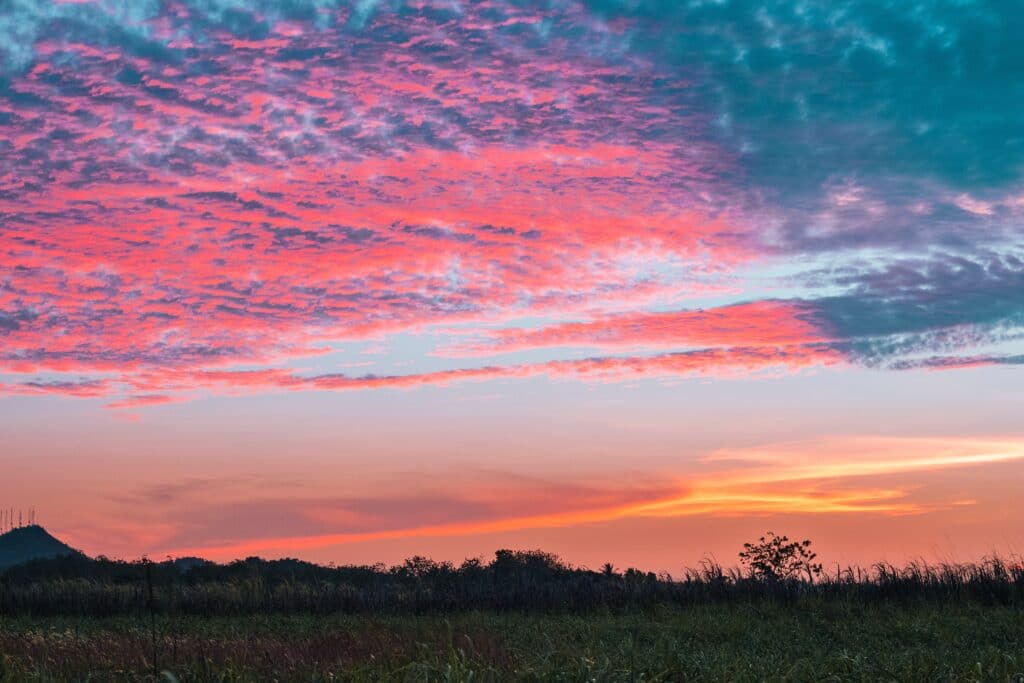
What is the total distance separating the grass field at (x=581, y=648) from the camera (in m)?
11.6

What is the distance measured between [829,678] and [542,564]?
1291 inches

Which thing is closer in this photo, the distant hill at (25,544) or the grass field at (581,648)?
the grass field at (581,648)

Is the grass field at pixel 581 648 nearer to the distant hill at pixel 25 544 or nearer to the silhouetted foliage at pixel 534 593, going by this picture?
the silhouetted foliage at pixel 534 593

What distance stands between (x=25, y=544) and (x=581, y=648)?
96051mm

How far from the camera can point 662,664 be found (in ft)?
40.7

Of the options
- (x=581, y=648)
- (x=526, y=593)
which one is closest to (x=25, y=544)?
(x=526, y=593)

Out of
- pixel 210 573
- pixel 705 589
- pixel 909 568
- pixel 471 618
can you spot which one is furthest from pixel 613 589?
pixel 210 573

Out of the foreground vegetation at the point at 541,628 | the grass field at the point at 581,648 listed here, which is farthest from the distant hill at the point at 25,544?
the grass field at the point at 581,648

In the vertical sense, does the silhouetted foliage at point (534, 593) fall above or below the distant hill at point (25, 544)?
below

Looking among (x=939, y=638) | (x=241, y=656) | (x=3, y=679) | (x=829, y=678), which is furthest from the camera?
(x=939, y=638)

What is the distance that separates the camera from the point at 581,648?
1667cm

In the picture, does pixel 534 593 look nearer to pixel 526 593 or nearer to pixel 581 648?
pixel 526 593

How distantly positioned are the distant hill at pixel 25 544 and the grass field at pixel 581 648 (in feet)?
250

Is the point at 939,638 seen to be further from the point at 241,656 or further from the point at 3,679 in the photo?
the point at 3,679
